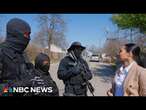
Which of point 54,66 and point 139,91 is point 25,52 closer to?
point 54,66

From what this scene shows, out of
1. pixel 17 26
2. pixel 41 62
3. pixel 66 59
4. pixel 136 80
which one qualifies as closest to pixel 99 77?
pixel 66 59

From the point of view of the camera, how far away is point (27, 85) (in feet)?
8.52

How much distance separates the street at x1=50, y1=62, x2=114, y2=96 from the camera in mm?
2544

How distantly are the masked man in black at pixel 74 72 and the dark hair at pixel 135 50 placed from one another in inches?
17.7

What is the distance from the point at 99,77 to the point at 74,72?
267 mm

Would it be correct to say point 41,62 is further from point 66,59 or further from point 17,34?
point 17,34

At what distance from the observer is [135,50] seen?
8.02 feet

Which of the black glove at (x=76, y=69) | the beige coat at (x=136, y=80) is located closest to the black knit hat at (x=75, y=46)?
the black glove at (x=76, y=69)

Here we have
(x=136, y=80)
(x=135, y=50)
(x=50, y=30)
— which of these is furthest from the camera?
(x=50, y=30)

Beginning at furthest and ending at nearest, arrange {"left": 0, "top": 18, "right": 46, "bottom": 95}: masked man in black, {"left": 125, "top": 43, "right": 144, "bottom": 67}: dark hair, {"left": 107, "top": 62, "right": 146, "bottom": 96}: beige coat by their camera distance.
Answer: {"left": 0, "top": 18, "right": 46, "bottom": 95}: masked man in black
{"left": 125, "top": 43, "right": 144, "bottom": 67}: dark hair
{"left": 107, "top": 62, "right": 146, "bottom": 96}: beige coat

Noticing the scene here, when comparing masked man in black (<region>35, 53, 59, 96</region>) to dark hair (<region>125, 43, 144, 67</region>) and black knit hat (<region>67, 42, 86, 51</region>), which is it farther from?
dark hair (<region>125, 43, 144, 67</region>)

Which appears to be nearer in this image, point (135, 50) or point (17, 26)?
point (135, 50)

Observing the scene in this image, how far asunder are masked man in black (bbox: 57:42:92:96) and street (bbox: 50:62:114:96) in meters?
0.05

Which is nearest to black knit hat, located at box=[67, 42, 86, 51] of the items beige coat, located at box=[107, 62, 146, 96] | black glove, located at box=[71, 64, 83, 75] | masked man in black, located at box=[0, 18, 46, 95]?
black glove, located at box=[71, 64, 83, 75]
